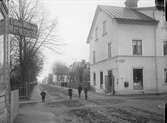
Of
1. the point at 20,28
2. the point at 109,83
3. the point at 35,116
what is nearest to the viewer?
the point at 20,28

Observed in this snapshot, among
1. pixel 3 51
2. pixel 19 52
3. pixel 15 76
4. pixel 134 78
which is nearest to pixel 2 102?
pixel 3 51

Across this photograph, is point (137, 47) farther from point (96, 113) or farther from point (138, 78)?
point (96, 113)

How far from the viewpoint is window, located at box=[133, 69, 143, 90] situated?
26984 millimetres

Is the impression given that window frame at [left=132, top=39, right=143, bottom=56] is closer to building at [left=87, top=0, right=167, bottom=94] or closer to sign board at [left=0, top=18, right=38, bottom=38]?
building at [left=87, top=0, right=167, bottom=94]

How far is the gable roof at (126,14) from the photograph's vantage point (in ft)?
89.4

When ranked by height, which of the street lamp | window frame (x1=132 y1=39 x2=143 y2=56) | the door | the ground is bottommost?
the ground

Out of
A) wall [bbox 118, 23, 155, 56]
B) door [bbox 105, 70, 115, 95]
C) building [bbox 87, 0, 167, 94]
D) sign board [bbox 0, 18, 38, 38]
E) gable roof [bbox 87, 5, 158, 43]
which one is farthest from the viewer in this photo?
door [bbox 105, 70, 115, 95]

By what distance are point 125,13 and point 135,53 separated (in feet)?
17.4

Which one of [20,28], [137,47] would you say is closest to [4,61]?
[20,28]

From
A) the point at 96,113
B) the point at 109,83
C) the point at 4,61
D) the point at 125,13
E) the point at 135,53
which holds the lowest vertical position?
the point at 96,113

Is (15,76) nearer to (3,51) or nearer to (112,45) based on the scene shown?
(112,45)

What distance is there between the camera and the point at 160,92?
27672 millimetres

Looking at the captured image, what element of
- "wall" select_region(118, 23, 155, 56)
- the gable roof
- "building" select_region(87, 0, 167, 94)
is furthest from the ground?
the gable roof

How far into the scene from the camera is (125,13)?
29.3 meters
